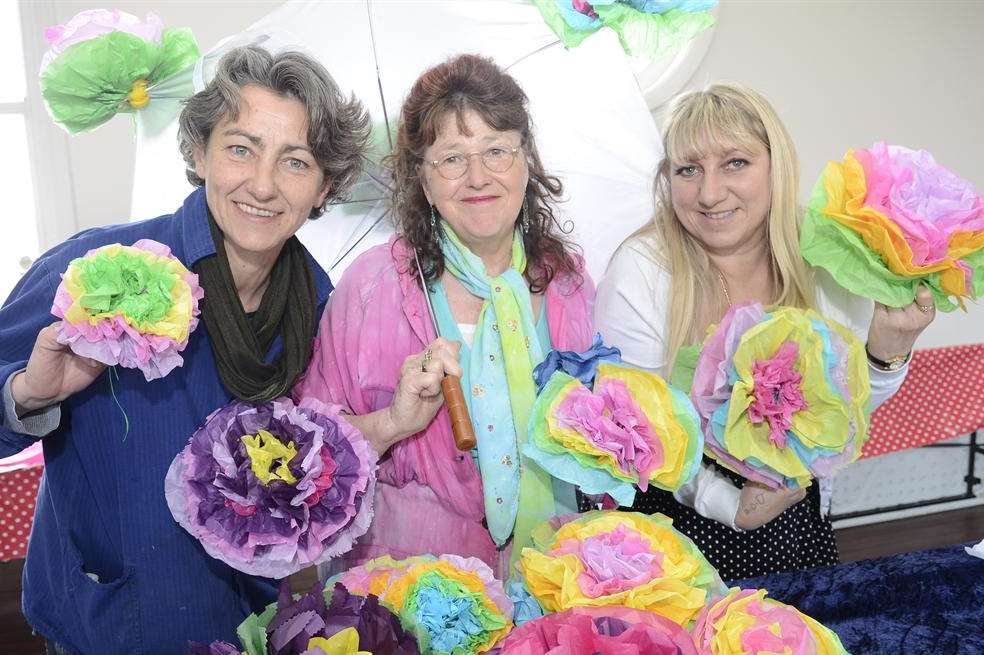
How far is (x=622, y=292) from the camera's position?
1703mm

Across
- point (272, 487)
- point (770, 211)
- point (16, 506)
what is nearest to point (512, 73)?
point (770, 211)

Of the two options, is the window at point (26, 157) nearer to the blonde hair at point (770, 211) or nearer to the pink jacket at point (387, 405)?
the pink jacket at point (387, 405)

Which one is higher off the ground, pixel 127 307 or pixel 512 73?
pixel 512 73

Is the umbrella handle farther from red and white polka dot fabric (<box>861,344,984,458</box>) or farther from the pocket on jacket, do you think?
red and white polka dot fabric (<box>861,344,984,458</box>)

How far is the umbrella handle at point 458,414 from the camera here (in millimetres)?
1340

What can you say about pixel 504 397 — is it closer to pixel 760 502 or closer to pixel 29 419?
pixel 760 502

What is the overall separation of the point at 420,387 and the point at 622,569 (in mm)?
465

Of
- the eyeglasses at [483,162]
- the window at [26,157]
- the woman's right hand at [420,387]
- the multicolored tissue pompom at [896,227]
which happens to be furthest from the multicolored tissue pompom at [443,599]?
the window at [26,157]

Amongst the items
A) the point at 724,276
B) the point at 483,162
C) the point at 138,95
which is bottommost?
the point at 724,276

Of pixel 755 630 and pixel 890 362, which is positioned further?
pixel 890 362

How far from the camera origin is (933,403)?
3766mm

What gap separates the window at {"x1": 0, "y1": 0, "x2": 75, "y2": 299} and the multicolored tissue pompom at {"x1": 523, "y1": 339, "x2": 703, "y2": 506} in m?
2.69

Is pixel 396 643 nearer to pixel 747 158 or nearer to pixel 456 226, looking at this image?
pixel 456 226

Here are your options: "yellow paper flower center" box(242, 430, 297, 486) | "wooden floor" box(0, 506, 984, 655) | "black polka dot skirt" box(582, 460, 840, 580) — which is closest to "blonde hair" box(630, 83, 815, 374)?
"black polka dot skirt" box(582, 460, 840, 580)
